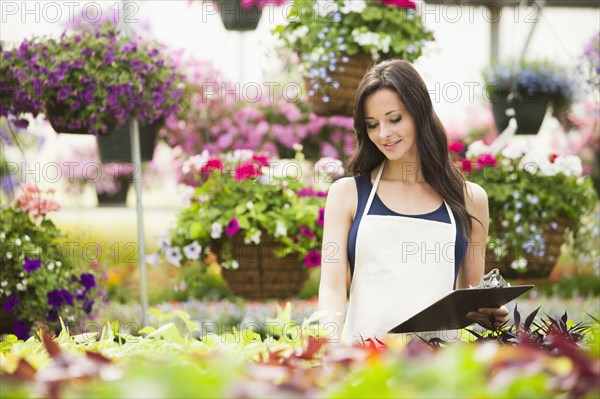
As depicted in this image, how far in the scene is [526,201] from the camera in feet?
12.3

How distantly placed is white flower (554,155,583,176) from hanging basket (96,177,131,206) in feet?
9.28

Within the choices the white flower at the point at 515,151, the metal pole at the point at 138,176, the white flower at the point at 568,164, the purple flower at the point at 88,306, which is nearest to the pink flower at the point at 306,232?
the metal pole at the point at 138,176

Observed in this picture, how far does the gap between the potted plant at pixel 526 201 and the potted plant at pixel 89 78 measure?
1.45 metres

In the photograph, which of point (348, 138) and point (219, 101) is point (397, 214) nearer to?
point (348, 138)

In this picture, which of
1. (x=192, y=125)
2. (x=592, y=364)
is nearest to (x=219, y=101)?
(x=192, y=125)

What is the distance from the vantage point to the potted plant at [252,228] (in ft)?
10.9

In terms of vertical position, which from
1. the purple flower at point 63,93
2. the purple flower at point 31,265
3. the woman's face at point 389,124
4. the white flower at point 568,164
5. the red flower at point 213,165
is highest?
the purple flower at point 63,93

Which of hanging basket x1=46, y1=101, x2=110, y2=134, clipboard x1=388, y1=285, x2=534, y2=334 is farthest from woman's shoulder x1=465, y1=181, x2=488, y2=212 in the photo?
hanging basket x1=46, y1=101, x2=110, y2=134

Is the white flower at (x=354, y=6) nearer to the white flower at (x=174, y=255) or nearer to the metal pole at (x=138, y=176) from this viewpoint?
the metal pole at (x=138, y=176)

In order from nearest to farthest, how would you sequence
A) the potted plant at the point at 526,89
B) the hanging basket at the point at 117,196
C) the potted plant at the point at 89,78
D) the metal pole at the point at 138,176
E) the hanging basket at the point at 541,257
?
the potted plant at the point at 89,78
the metal pole at the point at 138,176
the hanging basket at the point at 541,257
the potted plant at the point at 526,89
the hanging basket at the point at 117,196

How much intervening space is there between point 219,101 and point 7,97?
1.85m

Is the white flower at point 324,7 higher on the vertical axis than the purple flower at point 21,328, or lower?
higher

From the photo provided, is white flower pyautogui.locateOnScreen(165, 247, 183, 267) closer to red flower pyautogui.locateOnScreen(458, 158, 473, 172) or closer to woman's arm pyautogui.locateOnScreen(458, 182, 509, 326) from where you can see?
red flower pyautogui.locateOnScreen(458, 158, 473, 172)

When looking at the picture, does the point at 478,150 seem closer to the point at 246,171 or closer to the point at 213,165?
the point at 246,171
